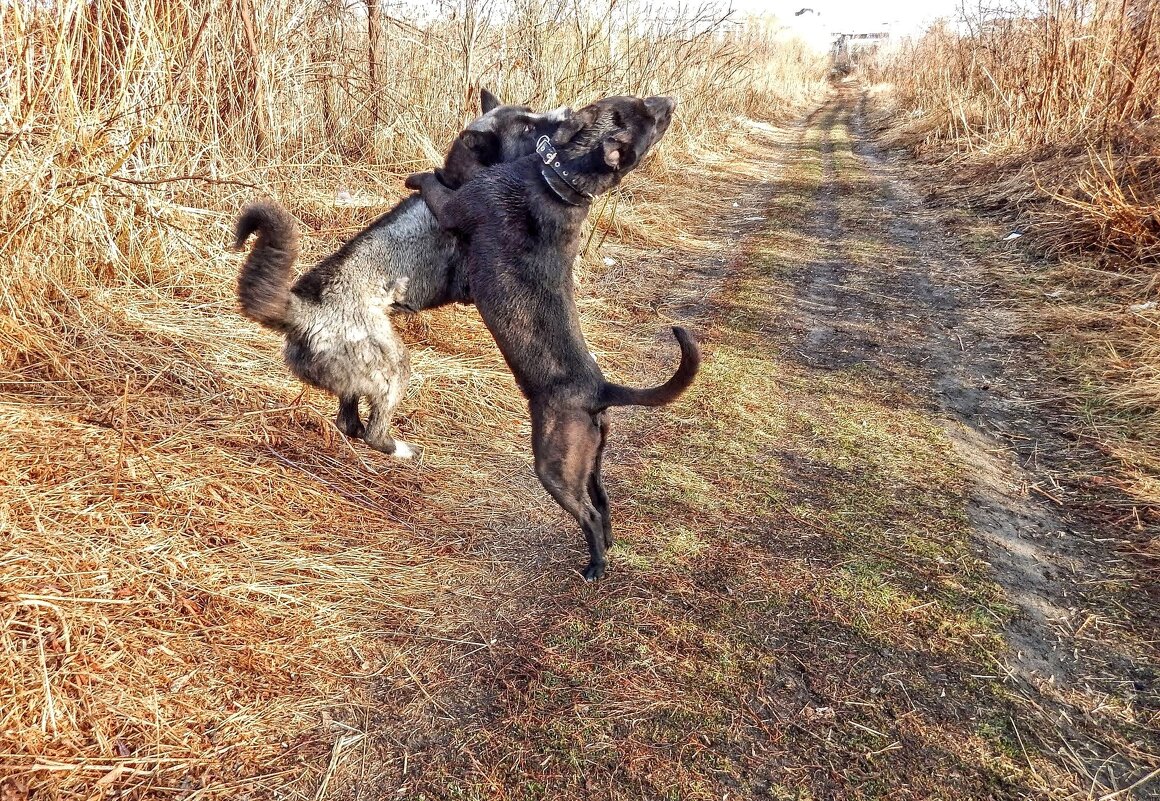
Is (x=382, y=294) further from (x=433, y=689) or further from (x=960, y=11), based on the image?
(x=960, y=11)

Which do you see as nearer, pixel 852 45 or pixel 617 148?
pixel 617 148

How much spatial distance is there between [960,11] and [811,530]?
12.7m

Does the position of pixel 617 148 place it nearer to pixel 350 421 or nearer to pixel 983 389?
pixel 350 421

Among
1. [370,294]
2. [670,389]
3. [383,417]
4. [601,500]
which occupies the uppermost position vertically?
[370,294]

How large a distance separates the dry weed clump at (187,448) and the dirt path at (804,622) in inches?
11.6

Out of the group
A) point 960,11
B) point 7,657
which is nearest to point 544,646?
point 7,657

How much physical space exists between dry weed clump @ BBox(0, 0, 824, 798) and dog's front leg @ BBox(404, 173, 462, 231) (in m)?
0.96

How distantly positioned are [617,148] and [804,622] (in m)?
2.27

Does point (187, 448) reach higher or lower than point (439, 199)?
lower

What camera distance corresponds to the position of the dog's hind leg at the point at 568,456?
274cm

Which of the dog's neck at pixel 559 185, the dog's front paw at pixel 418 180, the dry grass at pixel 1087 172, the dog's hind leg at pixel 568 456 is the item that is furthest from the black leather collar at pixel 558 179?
the dry grass at pixel 1087 172

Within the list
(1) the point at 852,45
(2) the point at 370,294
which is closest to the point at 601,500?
(2) the point at 370,294

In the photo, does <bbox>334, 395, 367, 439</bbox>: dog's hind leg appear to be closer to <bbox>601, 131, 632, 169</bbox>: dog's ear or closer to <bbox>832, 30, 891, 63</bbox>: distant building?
<bbox>601, 131, 632, 169</bbox>: dog's ear

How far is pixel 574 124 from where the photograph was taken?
323 centimetres
